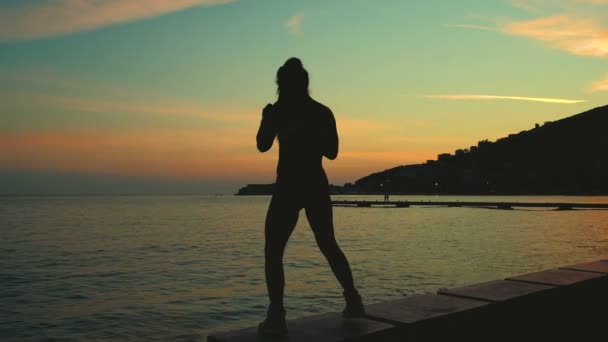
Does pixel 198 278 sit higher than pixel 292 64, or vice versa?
pixel 292 64

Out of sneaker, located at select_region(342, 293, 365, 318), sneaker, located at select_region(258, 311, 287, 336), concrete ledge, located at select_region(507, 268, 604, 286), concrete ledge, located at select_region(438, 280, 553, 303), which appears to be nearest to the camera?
sneaker, located at select_region(258, 311, 287, 336)

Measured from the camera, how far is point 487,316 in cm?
530

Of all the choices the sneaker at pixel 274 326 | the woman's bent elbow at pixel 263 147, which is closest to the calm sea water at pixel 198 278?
the sneaker at pixel 274 326

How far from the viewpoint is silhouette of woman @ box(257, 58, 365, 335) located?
4.36 metres

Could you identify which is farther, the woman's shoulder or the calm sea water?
the calm sea water

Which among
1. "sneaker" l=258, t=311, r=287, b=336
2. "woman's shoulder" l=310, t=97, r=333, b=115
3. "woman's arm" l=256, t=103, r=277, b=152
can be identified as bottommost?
"sneaker" l=258, t=311, r=287, b=336

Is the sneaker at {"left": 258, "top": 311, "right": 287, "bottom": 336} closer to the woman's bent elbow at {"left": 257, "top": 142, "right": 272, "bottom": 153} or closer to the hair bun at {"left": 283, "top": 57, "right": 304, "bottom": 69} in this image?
the woman's bent elbow at {"left": 257, "top": 142, "right": 272, "bottom": 153}

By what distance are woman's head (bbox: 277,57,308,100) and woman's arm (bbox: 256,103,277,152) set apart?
194 mm

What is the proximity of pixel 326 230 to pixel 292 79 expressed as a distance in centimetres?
138

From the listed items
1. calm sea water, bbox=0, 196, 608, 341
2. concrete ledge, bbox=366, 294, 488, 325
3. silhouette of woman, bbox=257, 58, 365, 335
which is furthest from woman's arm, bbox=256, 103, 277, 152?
calm sea water, bbox=0, 196, 608, 341

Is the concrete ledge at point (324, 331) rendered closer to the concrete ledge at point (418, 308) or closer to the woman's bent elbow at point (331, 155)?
the concrete ledge at point (418, 308)

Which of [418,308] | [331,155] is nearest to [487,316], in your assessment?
[418,308]

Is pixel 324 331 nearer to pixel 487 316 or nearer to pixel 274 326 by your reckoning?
pixel 274 326

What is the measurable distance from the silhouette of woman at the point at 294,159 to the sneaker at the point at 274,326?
17cm
